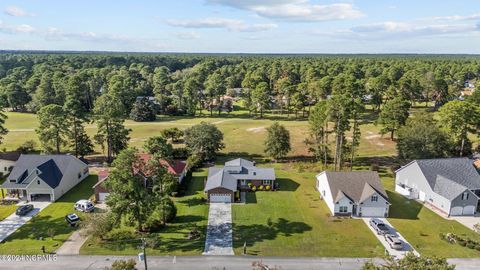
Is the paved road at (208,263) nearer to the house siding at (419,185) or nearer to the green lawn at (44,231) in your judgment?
the green lawn at (44,231)

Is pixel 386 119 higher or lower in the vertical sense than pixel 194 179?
higher

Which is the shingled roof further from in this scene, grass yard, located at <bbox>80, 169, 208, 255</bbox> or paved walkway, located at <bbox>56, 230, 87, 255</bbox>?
paved walkway, located at <bbox>56, 230, 87, 255</bbox>

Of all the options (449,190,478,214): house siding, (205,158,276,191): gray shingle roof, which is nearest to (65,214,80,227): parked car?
(205,158,276,191): gray shingle roof

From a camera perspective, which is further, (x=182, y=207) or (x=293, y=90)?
(x=293, y=90)

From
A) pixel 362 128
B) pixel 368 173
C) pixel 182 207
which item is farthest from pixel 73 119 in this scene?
pixel 362 128

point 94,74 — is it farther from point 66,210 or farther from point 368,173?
point 368,173

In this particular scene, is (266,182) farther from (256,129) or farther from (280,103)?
(280,103)

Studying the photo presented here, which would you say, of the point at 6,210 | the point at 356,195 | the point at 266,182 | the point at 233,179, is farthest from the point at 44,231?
the point at 356,195
